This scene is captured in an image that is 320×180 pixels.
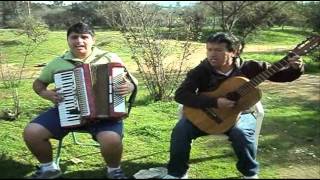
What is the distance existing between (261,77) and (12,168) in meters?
2.33

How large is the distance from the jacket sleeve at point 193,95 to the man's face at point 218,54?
0.14 meters

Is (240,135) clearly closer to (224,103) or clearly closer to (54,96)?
(224,103)

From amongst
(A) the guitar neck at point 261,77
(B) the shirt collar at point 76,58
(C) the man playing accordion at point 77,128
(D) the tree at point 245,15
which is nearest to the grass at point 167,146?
(C) the man playing accordion at point 77,128

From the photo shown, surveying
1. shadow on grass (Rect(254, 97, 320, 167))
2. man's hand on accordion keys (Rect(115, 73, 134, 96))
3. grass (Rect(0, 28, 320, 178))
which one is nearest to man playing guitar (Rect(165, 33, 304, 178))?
man's hand on accordion keys (Rect(115, 73, 134, 96))

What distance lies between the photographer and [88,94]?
3.84 meters

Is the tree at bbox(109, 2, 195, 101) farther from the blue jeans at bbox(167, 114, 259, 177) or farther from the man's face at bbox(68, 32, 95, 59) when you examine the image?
the blue jeans at bbox(167, 114, 259, 177)

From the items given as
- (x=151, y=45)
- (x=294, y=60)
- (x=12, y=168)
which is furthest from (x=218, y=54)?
(x=151, y=45)

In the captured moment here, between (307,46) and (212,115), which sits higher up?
(307,46)

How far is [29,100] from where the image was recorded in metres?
7.44

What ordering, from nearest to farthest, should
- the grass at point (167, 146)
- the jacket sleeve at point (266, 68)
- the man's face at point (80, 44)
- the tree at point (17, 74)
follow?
the jacket sleeve at point (266, 68) → the man's face at point (80, 44) → the grass at point (167, 146) → the tree at point (17, 74)

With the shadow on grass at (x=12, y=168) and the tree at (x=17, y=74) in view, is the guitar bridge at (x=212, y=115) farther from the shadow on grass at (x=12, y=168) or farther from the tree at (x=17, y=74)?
the tree at (x=17, y=74)

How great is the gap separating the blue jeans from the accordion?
19.7 inches

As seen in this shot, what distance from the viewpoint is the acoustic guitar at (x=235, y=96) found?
150 inches

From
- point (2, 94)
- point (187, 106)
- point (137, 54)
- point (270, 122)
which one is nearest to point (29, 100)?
point (2, 94)
